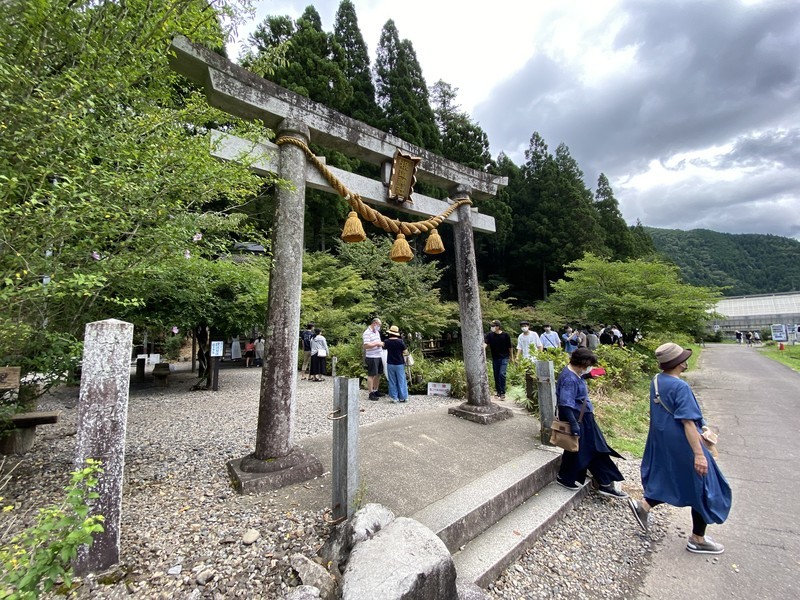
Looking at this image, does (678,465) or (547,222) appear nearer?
(678,465)

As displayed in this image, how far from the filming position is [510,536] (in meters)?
2.83

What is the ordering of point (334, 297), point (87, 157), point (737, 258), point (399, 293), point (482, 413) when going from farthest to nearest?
1. point (737, 258)
2. point (399, 293)
3. point (334, 297)
4. point (482, 413)
5. point (87, 157)

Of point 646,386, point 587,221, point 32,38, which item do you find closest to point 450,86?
point 587,221

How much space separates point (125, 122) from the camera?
273 centimetres

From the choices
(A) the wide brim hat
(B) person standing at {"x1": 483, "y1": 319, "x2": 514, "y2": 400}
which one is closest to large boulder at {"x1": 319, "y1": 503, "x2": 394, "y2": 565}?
(A) the wide brim hat

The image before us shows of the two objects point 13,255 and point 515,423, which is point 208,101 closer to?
point 13,255

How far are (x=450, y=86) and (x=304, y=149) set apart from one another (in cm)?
2472

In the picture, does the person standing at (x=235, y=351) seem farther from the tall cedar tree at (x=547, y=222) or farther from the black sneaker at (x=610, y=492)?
the tall cedar tree at (x=547, y=222)

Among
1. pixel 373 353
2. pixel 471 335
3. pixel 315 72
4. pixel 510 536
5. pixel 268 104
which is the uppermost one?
pixel 315 72

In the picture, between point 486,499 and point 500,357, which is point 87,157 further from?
point 500,357

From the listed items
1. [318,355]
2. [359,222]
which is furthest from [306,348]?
[359,222]

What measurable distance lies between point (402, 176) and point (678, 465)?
4.11 metres

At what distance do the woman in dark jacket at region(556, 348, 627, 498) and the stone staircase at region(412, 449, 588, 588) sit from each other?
17 centimetres

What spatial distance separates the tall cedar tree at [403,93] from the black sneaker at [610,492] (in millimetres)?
16058
